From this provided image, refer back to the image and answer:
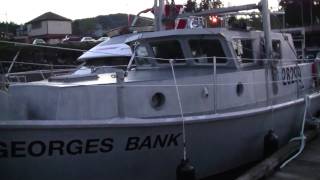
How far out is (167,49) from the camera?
28.7 ft

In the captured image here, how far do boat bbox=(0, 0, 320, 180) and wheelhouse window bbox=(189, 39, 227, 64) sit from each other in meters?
0.01

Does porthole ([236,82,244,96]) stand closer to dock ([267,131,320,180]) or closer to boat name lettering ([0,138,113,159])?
dock ([267,131,320,180])

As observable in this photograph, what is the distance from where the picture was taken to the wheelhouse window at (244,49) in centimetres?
848

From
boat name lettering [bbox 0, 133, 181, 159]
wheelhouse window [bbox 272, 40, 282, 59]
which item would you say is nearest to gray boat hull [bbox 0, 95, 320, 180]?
boat name lettering [bbox 0, 133, 181, 159]

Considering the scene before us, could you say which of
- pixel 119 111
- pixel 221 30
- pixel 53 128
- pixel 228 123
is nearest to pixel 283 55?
pixel 221 30

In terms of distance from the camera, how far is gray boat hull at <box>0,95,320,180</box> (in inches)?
236

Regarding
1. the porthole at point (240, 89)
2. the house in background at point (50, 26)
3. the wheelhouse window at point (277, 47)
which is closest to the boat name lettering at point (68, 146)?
the porthole at point (240, 89)

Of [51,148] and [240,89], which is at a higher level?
[240,89]

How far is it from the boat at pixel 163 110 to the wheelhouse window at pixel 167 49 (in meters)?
0.02

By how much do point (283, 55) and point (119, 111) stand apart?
4.03 metres

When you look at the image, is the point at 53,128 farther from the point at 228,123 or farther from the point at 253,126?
the point at 253,126

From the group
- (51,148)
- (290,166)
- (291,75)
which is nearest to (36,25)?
(291,75)

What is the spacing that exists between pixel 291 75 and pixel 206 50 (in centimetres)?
178

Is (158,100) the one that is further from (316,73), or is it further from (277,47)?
(316,73)
